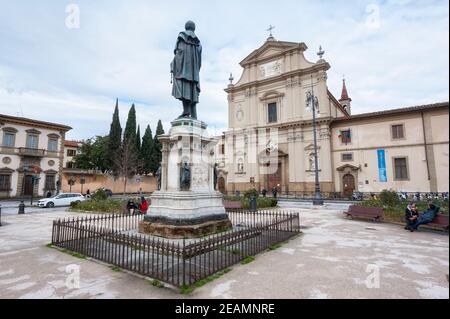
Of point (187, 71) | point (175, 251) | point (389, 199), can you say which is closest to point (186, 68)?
point (187, 71)

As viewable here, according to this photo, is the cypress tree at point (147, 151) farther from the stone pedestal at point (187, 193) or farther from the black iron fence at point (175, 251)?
the stone pedestal at point (187, 193)

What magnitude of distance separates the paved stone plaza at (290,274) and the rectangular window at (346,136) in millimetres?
21583

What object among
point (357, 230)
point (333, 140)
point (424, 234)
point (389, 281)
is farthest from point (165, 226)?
point (333, 140)

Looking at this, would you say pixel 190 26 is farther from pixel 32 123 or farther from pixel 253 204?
pixel 32 123

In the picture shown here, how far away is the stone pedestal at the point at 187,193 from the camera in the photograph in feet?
24.8

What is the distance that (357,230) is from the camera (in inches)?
395

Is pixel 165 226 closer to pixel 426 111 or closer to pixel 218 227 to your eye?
pixel 218 227

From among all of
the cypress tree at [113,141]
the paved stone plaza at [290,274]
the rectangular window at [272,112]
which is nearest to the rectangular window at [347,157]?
the rectangular window at [272,112]

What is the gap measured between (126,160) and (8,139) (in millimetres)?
13540

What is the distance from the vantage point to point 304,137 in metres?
30.5

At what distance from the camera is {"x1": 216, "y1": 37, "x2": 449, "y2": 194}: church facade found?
81.4 feet

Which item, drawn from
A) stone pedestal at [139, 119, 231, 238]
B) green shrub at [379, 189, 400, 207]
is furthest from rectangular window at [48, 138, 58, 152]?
green shrub at [379, 189, 400, 207]

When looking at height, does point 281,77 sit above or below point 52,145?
above

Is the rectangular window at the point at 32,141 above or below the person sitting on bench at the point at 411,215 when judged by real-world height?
above
